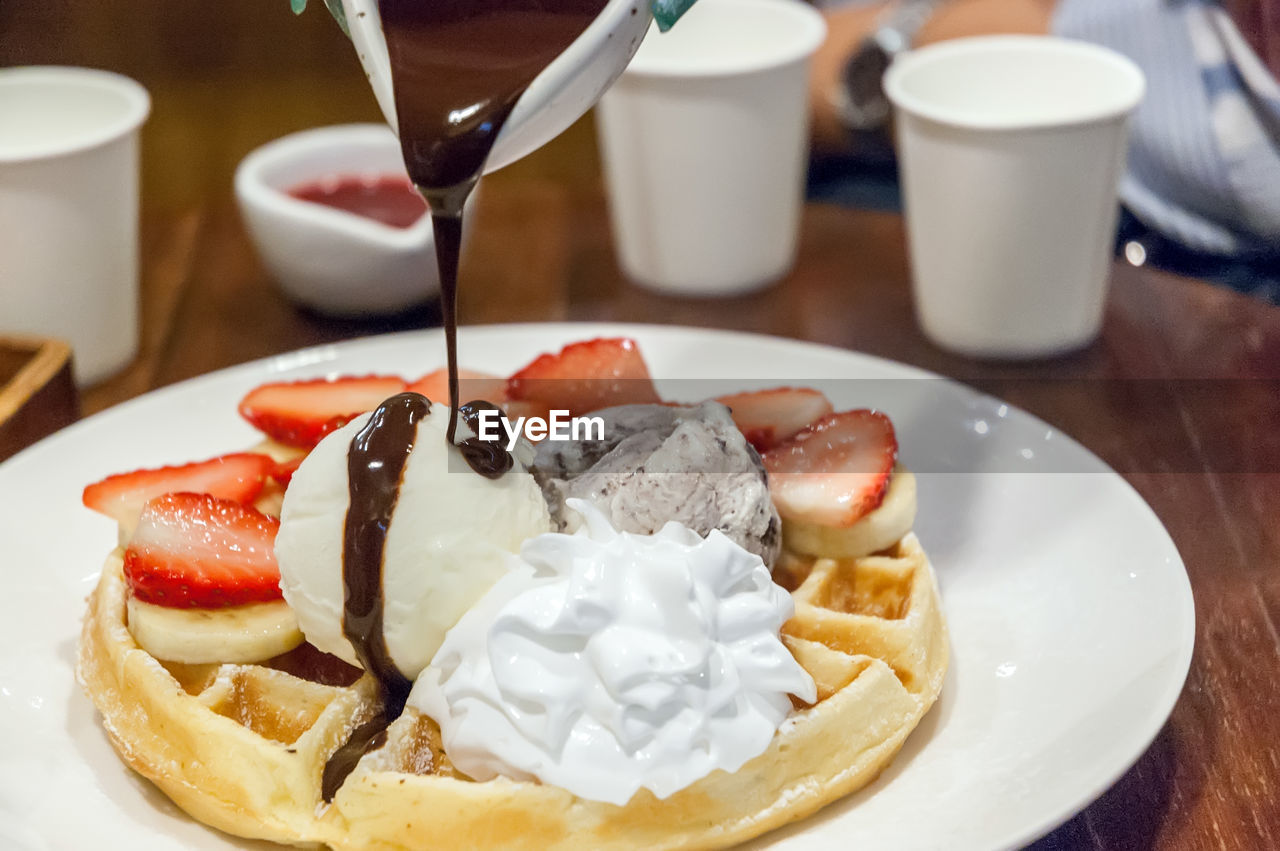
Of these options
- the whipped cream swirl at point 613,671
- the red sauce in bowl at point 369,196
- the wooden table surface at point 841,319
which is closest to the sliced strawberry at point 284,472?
the whipped cream swirl at point 613,671

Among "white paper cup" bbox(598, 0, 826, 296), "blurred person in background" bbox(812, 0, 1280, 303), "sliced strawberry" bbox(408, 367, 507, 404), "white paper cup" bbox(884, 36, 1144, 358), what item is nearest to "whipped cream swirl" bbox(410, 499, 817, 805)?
"sliced strawberry" bbox(408, 367, 507, 404)

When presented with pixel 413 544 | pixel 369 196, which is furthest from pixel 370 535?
pixel 369 196

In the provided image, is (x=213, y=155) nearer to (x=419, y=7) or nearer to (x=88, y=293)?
(x=88, y=293)

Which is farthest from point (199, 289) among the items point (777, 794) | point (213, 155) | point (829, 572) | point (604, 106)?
point (777, 794)

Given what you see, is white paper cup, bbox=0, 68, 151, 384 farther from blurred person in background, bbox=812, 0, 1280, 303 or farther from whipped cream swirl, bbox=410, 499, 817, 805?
blurred person in background, bbox=812, 0, 1280, 303

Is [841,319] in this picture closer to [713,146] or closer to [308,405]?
[713,146]

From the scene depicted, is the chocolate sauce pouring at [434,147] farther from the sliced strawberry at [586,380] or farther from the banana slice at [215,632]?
the sliced strawberry at [586,380]
